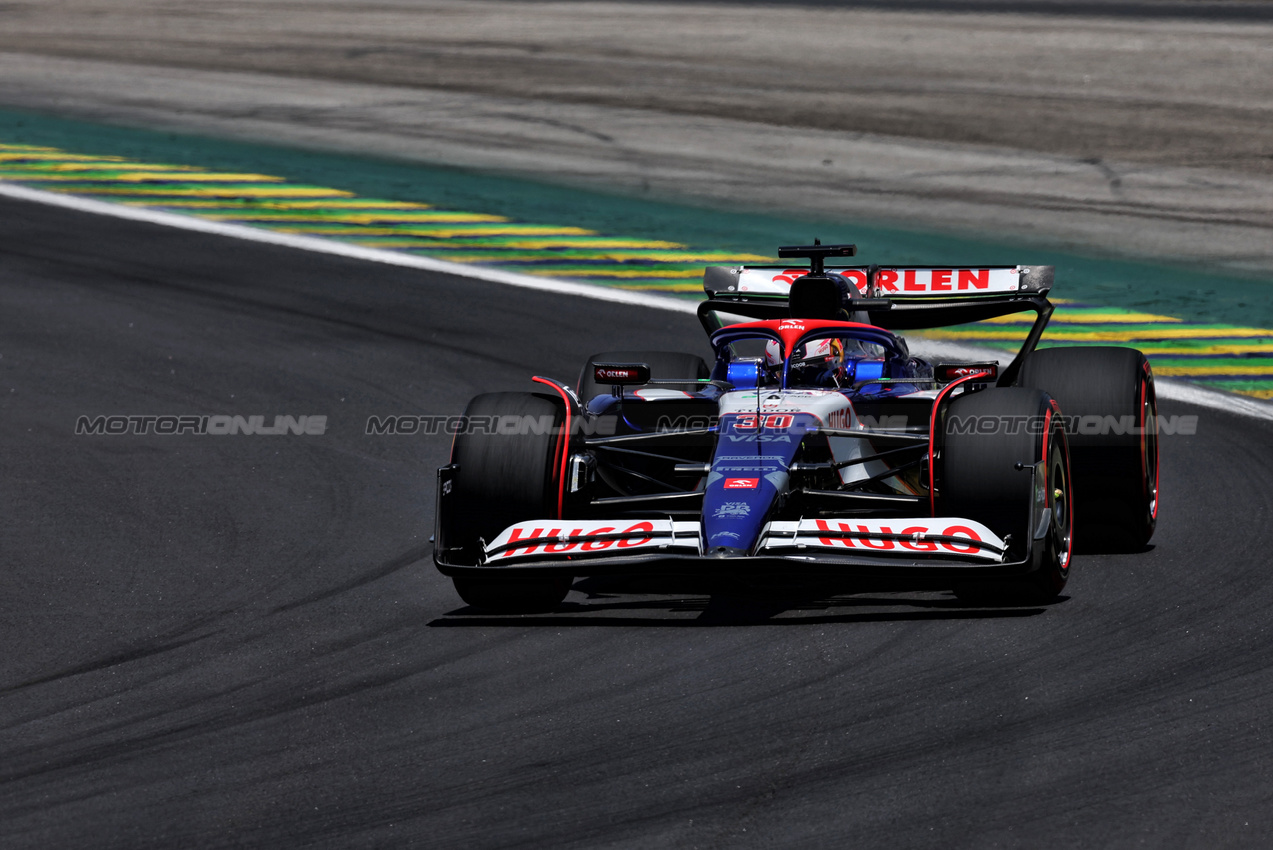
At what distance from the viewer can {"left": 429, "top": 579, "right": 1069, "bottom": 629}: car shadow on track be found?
27.9 ft

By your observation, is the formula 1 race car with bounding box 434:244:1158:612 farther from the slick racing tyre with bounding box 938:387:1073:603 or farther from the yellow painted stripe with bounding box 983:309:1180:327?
the yellow painted stripe with bounding box 983:309:1180:327

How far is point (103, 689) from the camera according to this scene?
25.7 feet

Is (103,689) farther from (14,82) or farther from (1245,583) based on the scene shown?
(14,82)

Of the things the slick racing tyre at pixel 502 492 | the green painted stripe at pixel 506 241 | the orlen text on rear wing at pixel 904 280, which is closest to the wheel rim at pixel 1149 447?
the orlen text on rear wing at pixel 904 280

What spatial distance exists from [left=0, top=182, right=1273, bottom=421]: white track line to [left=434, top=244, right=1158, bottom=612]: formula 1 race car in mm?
3126

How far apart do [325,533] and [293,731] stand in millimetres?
3117

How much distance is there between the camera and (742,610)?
8.71 metres

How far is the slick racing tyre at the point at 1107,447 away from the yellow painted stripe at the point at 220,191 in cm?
1443

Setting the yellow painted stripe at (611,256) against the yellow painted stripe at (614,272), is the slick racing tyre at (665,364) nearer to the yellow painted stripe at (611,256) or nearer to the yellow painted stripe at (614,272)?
the yellow painted stripe at (614,272)

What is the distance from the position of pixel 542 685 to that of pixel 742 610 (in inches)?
51.5

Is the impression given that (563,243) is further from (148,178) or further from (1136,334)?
(148,178)

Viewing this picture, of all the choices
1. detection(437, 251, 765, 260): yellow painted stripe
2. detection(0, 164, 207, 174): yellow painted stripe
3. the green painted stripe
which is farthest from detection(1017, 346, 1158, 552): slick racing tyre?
detection(0, 164, 207, 174): yellow painted stripe

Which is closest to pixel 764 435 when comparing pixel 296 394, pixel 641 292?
pixel 296 394

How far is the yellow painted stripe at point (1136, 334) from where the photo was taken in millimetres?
15469
